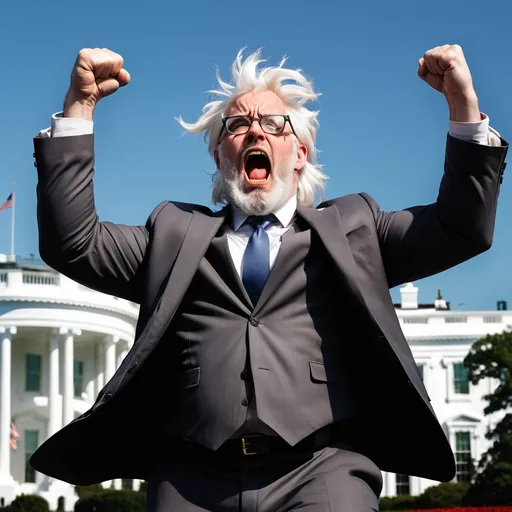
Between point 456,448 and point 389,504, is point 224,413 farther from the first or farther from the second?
point 456,448

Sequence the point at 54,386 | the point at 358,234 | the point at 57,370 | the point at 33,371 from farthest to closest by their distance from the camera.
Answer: the point at 33,371
the point at 57,370
the point at 54,386
the point at 358,234

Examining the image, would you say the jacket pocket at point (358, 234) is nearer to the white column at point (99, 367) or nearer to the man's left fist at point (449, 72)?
the man's left fist at point (449, 72)

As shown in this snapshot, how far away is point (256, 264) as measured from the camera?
5.41 m

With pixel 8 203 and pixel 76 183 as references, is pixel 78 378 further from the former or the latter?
pixel 76 183

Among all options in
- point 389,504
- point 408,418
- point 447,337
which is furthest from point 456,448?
point 408,418

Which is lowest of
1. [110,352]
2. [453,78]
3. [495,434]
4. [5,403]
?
[453,78]

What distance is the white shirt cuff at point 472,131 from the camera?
530 centimetres

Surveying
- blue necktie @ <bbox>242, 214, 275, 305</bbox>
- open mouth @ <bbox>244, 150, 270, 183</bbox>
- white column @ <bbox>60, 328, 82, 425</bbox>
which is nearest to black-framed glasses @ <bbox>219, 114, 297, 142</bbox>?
open mouth @ <bbox>244, 150, 270, 183</bbox>

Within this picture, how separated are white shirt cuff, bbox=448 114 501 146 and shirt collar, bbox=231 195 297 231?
2.19 ft

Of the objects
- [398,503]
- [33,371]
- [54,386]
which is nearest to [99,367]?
[33,371]

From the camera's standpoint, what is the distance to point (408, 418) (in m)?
5.45

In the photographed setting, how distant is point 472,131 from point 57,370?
6037 cm

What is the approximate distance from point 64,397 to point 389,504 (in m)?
15.8

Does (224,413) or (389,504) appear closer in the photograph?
(224,413)
